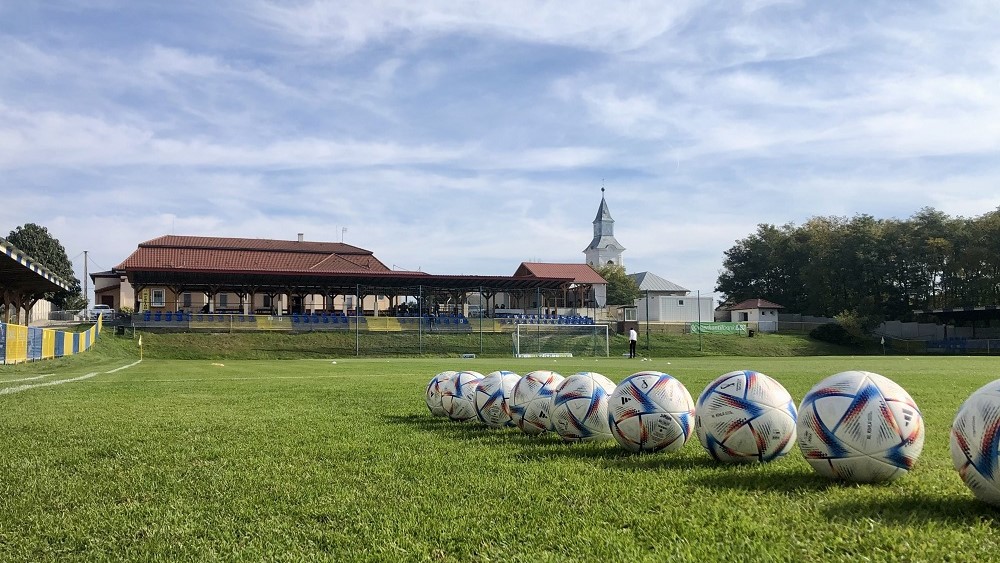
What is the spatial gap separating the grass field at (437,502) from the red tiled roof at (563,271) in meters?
75.0

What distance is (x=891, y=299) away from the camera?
8112 cm

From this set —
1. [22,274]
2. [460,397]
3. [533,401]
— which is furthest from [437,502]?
[22,274]

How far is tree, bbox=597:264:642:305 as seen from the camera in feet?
341

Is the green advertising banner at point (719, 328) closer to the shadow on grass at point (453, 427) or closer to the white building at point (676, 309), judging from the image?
the white building at point (676, 309)

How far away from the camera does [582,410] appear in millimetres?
9148

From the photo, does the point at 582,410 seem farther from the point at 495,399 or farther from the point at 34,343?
the point at 34,343

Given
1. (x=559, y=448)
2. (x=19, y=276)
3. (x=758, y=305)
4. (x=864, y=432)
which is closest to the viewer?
(x=864, y=432)

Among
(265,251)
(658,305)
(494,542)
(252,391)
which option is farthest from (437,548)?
(265,251)

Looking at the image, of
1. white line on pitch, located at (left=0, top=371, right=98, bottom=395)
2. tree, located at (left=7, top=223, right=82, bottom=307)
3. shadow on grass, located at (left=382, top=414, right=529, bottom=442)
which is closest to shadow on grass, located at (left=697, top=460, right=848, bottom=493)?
shadow on grass, located at (left=382, top=414, right=529, bottom=442)

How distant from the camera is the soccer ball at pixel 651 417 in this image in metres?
8.20

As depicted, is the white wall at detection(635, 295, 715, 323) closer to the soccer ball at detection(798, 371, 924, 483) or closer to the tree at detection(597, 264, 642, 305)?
the tree at detection(597, 264, 642, 305)

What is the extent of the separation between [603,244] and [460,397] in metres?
136

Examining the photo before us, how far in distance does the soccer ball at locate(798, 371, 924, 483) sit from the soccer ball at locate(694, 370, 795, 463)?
76 centimetres

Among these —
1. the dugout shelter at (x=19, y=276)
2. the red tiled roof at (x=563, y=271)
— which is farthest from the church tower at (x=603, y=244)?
the dugout shelter at (x=19, y=276)
